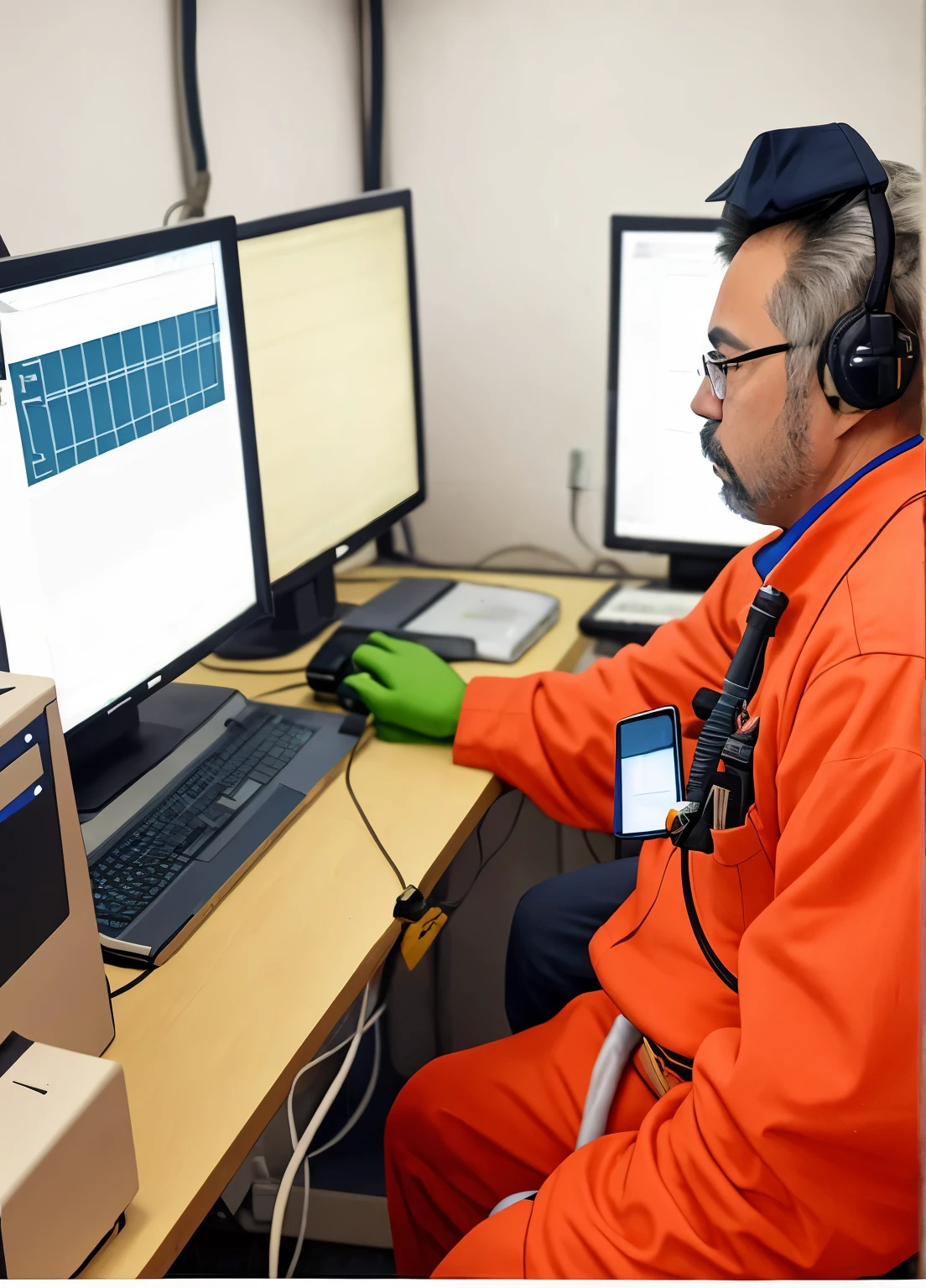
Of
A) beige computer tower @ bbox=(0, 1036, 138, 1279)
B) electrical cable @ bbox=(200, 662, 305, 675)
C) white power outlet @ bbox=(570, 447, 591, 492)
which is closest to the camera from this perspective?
beige computer tower @ bbox=(0, 1036, 138, 1279)

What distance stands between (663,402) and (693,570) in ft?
0.85

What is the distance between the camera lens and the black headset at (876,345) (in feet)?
2.84

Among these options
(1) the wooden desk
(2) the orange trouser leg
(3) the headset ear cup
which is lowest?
(2) the orange trouser leg

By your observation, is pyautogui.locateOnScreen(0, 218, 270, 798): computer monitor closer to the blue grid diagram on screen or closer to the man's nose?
the blue grid diagram on screen

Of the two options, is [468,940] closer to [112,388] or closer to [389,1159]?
[389,1159]

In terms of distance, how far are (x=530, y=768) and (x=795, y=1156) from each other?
22.4 inches

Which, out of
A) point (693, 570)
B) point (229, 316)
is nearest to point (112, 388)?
point (229, 316)

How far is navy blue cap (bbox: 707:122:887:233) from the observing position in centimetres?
89

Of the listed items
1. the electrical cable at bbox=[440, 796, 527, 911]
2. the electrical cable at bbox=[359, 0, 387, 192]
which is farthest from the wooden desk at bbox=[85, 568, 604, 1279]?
the electrical cable at bbox=[359, 0, 387, 192]

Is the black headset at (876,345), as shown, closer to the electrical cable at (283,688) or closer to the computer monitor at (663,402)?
the computer monitor at (663,402)

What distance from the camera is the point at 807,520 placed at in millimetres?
976

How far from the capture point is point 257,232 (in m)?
1.29

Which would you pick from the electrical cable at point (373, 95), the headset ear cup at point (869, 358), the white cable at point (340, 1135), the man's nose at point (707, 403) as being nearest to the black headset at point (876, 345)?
the headset ear cup at point (869, 358)

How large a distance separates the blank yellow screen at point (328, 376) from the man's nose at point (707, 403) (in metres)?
0.53
